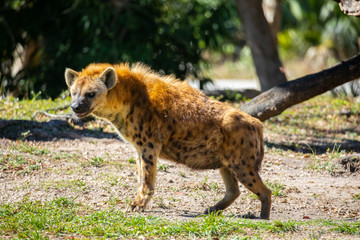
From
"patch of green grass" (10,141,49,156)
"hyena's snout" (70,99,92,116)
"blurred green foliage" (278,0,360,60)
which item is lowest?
"patch of green grass" (10,141,49,156)

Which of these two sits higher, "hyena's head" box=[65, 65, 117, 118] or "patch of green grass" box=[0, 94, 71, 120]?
"hyena's head" box=[65, 65, 117, 118]

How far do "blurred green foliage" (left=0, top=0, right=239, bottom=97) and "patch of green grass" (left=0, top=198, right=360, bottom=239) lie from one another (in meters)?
7.47

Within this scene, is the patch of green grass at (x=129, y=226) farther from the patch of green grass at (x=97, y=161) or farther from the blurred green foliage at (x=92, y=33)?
the blurred green foliage at (x=92, y=33)

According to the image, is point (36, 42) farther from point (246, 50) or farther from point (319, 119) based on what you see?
point (246, 50)

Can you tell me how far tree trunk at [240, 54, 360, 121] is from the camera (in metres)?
7.16

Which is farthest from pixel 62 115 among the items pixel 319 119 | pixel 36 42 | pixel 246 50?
pixel 246 50

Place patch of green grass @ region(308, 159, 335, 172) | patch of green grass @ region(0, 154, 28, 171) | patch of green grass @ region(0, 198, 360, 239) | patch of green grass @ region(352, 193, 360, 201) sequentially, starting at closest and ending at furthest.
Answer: patch of green grass @ region(0, 198, 360, 239), patch of green grass @ region(352, 193, 360, 201), patch of green grass @ region(0, 154, 28, 171), patch of green grass @ region(308, 159, 335, 172)

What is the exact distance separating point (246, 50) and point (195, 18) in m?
13.6

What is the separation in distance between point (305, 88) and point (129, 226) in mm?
3864

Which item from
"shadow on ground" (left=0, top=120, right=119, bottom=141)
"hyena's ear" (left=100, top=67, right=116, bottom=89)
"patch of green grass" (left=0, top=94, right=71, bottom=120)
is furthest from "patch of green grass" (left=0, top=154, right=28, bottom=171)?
"patch of green grass" (left=0, top=94, right=71, bottom=120)

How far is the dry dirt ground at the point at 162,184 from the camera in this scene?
5316mm

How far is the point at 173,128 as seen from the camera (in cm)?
513

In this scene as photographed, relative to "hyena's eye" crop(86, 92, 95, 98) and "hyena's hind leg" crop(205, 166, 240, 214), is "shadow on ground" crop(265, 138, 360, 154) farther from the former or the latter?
"hyena's eye" crop(86, 92, 95, 98)

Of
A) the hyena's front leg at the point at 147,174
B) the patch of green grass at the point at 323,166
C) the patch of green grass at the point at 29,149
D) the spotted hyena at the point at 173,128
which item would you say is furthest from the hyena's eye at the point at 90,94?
the patch of green grass at the point at 323,166
